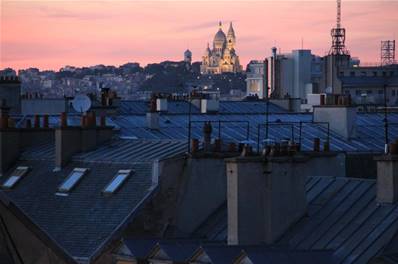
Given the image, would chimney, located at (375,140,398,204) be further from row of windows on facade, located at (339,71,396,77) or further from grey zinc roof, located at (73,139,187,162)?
row of windows on facade, located at (339,71,396,77)

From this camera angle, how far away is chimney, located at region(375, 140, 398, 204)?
28969 millimetres

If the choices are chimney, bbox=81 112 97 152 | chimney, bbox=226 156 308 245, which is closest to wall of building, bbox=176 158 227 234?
chimney, bbox=226 156 308 245

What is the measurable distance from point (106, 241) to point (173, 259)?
434 centimetres

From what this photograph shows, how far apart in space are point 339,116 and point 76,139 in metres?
17.9

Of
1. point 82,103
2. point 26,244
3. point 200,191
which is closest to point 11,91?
point 82,103

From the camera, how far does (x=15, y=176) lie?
140 feet

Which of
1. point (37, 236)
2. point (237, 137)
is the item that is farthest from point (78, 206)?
point (237, 137)

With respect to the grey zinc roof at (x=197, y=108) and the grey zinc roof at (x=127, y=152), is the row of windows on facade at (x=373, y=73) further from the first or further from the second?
the grey zinc roof at (x=127, y=152)

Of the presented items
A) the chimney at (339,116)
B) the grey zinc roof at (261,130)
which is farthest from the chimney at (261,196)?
the chimney at (339,116)

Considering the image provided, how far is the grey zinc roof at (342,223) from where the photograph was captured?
28.8m

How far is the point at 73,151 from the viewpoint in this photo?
41.3m

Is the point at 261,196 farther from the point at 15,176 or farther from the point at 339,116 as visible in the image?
the point at 339,116

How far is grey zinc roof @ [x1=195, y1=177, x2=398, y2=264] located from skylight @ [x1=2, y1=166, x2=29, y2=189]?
28.9ft

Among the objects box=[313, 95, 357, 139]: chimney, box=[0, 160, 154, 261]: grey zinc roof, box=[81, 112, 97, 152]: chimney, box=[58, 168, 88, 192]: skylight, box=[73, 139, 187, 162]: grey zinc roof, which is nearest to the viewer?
box=[0, 160, 154, 261]: grey zinc roof
